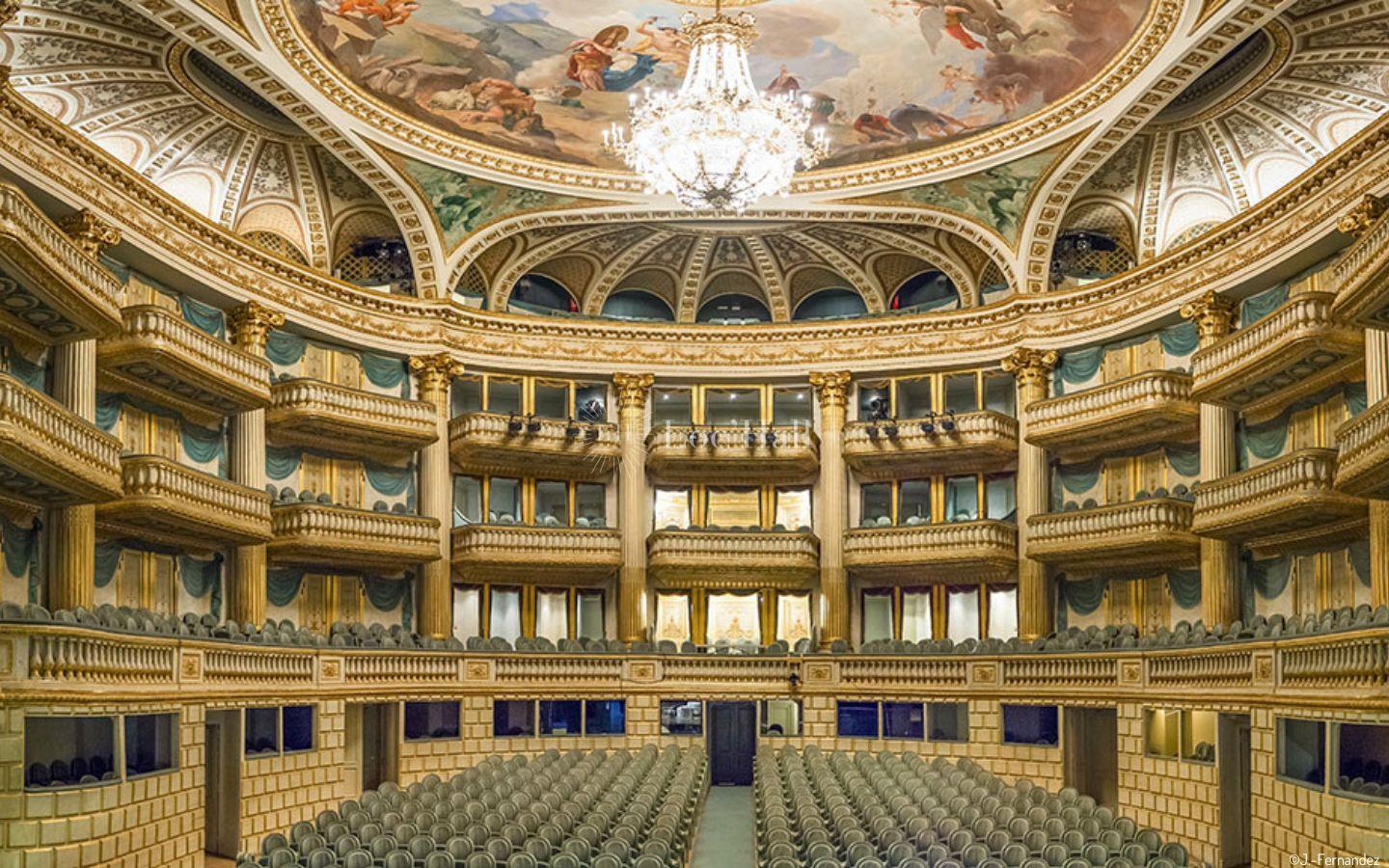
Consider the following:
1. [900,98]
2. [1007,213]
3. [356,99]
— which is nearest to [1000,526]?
[1007,213]

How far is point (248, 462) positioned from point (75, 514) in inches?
215

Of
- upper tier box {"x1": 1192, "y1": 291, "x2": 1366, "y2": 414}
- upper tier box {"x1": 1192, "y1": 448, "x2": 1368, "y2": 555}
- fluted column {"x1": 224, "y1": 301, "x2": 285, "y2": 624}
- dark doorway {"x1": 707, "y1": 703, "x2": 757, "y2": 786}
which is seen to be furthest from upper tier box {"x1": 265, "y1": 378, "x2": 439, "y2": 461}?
upper tier box {"x1": 1192, "y1": 448, "x2": 1368, "y2": 555}

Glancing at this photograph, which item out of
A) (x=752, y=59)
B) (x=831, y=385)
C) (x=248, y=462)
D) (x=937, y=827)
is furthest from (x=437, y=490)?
(x=937, y=827)

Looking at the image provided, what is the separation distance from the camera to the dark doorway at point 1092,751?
926 inches

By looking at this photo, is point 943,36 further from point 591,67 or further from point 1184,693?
point 1184,693

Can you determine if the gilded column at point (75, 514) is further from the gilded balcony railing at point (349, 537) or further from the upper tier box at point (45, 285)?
the gilded balcony railing at point (349, 537)

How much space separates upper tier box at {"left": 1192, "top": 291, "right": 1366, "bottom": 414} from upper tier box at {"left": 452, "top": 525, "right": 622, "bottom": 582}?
1197 centimetres

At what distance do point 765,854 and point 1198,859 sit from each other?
755 centimetres

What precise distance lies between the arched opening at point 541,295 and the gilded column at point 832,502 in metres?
5.83

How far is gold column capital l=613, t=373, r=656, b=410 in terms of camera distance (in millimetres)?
29859

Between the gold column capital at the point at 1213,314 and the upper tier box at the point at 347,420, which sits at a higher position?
the gold column capital at the point at 1213,314

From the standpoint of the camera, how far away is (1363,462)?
17031mm

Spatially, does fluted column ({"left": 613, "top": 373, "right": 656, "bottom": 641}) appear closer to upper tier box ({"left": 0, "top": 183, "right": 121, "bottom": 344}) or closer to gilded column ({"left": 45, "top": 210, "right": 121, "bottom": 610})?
gilded column ({"left": 45, "top": 210, "right": 121, "bottom": 610})

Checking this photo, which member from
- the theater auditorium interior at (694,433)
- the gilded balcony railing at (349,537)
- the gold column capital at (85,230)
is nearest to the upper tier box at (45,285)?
the theater auditorium interior at (694,433)
